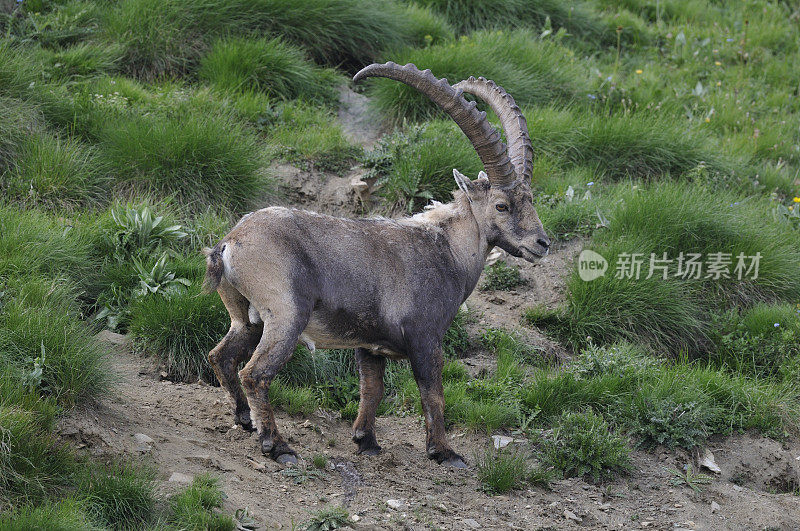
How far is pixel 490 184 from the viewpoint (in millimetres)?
6688

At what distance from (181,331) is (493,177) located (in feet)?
8.67

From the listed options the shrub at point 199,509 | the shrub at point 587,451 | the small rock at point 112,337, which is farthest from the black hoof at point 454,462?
the small rock at point 112,337

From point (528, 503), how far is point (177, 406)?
253 centimetres

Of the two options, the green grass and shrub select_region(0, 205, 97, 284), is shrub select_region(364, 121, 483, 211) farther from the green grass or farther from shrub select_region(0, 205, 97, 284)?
shrub select_region(0, 205, 97, 284)

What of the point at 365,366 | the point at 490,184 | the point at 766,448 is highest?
the point at 490,184

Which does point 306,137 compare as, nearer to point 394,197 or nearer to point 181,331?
point 394,197

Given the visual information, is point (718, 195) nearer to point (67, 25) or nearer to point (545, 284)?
point (545, 284)

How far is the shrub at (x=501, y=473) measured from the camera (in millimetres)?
6125

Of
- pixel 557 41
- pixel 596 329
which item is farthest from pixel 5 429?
pixel 557 41

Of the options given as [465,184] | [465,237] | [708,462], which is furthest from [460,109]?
[708,462]

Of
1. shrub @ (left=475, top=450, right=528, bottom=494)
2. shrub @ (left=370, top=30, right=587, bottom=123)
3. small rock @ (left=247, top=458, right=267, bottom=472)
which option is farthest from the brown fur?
shrub @ (left=370, top=30, right=587, bottom=123)

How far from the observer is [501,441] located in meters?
6.81

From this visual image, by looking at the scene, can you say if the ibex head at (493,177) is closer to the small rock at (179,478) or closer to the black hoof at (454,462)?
the black hoof at (454,462)

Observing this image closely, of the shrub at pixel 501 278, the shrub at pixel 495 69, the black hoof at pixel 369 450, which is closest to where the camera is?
the black hoof at pixel 369 450
